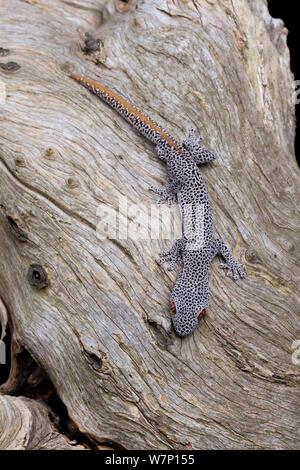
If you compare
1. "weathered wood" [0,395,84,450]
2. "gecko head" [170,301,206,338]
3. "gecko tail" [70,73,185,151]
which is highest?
"gecko tail" [70,73,185,151]

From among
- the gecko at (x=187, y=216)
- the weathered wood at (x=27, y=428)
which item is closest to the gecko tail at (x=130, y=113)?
the gecko at (x=187, y=216)

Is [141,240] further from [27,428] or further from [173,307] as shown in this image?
[27,428]

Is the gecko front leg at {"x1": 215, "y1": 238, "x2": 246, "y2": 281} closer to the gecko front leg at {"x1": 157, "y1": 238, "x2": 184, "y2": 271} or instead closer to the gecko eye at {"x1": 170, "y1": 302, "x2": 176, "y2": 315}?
the gecko front leg at {"x1": 157, "y1": 238, "x2": 184, "y2": 271}

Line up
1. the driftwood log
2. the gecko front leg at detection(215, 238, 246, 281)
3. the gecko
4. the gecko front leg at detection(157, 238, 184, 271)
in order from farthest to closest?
the gecko front leg at detection(215, 238, 246, 281) → the gecko front leg at detection(157, 238, 184, 271) → the gecko → the driftwood log

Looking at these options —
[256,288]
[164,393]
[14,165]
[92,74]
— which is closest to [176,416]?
[164,393]

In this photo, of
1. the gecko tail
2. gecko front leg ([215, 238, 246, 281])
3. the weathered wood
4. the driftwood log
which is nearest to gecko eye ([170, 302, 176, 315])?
the driftwood log

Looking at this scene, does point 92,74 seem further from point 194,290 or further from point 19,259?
point 194,290

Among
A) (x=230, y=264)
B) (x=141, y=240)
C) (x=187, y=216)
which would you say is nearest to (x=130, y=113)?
(x=187, y=216)
